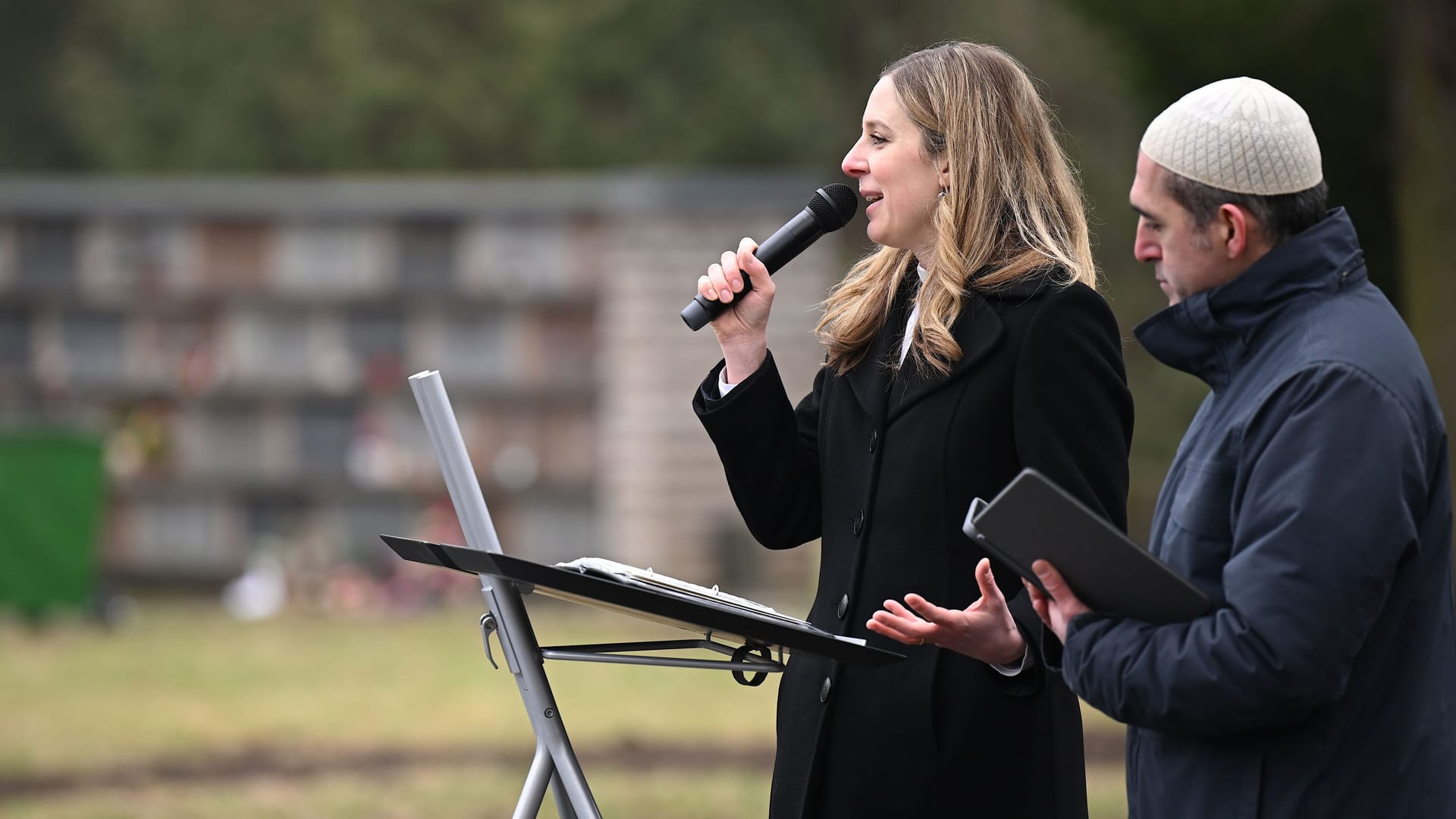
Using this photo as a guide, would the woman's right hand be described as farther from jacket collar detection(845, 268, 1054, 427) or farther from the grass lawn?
the grass lawn

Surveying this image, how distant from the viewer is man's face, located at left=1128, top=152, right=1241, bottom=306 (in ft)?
6.80

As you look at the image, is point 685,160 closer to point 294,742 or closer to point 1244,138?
point 294,742

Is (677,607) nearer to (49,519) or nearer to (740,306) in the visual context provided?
(740,306)

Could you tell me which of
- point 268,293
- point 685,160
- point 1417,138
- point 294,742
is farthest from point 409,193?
point 685,160

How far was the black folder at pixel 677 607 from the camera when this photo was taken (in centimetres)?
212

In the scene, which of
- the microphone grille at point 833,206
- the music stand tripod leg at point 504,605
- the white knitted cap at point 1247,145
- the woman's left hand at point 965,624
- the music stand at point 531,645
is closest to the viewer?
the white knitted cap at point 1247,145

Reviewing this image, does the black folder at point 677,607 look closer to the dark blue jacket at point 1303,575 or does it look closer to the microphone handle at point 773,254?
the dark blue jacket at point 1303,575

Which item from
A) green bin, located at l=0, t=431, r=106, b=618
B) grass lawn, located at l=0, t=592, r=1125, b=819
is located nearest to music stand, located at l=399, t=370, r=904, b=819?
grass lawn, located at l=0, t=592, r=1125, b=819

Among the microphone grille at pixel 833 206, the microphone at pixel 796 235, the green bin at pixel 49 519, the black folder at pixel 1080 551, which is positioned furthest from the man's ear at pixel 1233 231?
the green bin at pixel 49 519

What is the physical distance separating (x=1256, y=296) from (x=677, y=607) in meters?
0.79

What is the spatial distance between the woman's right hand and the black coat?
8.5 inches

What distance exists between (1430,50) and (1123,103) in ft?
33.0

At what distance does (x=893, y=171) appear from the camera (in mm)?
2686

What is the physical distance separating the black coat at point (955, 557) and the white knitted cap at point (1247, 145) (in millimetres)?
545
